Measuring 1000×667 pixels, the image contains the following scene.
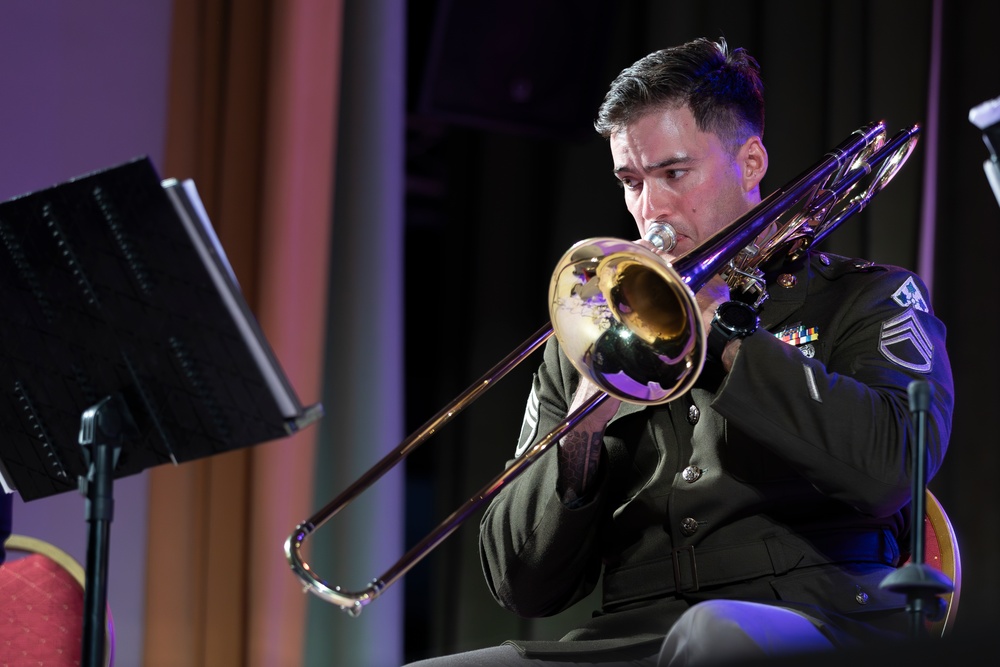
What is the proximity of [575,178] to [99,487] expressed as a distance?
2479 millimetres

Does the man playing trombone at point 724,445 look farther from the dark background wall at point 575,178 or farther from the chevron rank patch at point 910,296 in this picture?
the dark background wall at point 575,178

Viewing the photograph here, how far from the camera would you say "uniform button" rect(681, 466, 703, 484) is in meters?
2.03

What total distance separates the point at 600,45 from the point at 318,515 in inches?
91.7

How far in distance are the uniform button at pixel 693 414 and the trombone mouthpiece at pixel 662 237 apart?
0.92 feet

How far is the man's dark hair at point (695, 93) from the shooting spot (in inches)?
90.7

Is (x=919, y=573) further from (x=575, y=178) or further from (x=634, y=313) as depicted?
(x=575, y=178)

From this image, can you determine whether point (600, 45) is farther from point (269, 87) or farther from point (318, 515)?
point (318, 515)

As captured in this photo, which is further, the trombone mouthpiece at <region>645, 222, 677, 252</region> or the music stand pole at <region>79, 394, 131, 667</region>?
the trombone mouthpiece at <region>645, 222, 677, 252</region>

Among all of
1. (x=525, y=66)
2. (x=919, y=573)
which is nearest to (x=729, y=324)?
(x=919, y=573)

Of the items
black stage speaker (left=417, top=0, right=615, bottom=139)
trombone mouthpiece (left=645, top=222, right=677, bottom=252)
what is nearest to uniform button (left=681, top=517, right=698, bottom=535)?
trombone mouthpiece (left=645, top=222, right=677, bottom=252)

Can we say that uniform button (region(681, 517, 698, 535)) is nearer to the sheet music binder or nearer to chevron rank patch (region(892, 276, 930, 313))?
chevron rank patch (region(892, 276, 930, 313))

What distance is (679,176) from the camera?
2.26m

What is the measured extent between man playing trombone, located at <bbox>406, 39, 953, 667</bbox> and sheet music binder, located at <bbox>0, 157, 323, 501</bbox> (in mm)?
633

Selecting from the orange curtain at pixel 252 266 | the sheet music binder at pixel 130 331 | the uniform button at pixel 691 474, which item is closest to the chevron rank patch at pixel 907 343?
the uniform button at pixel 691 474
